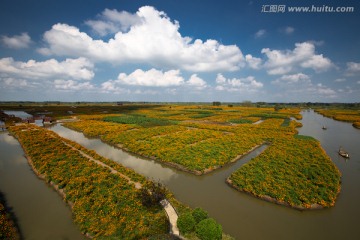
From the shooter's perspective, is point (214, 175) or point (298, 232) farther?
point (214, 175)

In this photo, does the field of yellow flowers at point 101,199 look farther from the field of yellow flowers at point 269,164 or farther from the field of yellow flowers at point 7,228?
the field of yellow flowers at point 269,164

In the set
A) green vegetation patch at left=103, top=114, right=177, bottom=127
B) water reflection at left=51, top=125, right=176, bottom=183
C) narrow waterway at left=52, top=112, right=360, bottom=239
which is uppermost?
green vegetation patch at left=103, top=114, right=177, bottom=127

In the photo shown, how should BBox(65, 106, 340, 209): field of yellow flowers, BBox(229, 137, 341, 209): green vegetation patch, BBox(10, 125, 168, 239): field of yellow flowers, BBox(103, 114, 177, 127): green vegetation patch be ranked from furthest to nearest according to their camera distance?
BBox(103, 114, 177, 127): green vegetation patch
BBox(65, 106, 340, 209): field of yellow flowers
BBox(229, 137, 341, 209): green vegetation patch
BBox(10, 125, 168, 239): field of yellow flowers

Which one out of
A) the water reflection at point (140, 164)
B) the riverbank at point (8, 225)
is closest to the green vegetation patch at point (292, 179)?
the water reflection at point (140, 164)

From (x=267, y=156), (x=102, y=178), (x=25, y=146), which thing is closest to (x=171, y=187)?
(x=102, y=178)

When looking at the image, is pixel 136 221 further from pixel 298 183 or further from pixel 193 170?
pixel 298 183

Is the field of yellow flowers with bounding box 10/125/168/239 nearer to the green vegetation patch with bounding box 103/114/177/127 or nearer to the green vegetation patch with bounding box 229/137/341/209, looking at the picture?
the green vegetation patch with bounding box 229/137/341/209

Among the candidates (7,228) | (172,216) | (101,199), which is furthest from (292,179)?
(7,228)

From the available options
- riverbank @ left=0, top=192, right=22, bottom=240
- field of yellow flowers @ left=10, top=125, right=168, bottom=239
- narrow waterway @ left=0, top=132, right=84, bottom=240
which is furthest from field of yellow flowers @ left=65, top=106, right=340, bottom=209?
riverbank @ left=0, top=192, right=22, bottom=240

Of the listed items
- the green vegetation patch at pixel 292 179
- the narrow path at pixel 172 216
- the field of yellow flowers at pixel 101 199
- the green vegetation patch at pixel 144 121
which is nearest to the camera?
the narrow path at pixel 172 216
